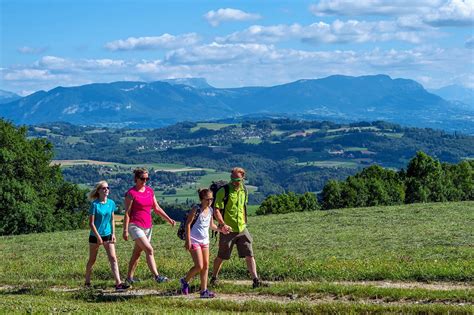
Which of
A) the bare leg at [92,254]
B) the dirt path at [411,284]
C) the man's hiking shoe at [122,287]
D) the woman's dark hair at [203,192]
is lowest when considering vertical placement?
the dirt path at [411,284]

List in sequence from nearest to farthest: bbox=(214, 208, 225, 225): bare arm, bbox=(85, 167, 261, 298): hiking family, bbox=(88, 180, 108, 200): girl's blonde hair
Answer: bbox=(85, 167, 261, 298): hiking family, bbox=(214, 208, 225, 225): bare arm, bbox=(88, 180, 108, 200): girl's blonde hair

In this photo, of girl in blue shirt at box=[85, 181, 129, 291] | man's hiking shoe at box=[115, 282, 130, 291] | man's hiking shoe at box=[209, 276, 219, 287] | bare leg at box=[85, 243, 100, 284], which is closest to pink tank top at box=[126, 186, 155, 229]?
girl in blue shirt at box=[85, 181, 129, 291]

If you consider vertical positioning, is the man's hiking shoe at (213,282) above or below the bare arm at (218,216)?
below

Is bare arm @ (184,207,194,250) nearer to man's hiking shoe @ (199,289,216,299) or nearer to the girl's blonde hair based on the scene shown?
man's hiking shoe @ (199,289,216,299)

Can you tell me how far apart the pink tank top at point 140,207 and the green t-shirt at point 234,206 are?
Answer: 1695mm

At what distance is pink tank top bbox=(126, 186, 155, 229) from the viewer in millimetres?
15844

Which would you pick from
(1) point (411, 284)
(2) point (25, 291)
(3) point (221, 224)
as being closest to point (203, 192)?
(3) point (221, 224)

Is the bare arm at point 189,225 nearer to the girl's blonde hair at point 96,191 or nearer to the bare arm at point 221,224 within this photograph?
the bare arm at point 221,224

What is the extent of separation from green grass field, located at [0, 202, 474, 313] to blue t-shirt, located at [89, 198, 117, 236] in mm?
1442

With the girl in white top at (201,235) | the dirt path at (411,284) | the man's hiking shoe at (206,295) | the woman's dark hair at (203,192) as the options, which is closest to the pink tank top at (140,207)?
the girl in white top at (201,235)

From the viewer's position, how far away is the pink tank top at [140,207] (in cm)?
1584

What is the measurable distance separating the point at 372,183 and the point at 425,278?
2306 inches

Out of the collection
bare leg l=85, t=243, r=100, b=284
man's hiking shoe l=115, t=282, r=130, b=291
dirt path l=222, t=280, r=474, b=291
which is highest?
bare leg l=85, t=243, r=100, b=284

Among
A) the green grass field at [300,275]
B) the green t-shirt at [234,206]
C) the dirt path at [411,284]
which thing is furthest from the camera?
the dirt path at [411,284]
